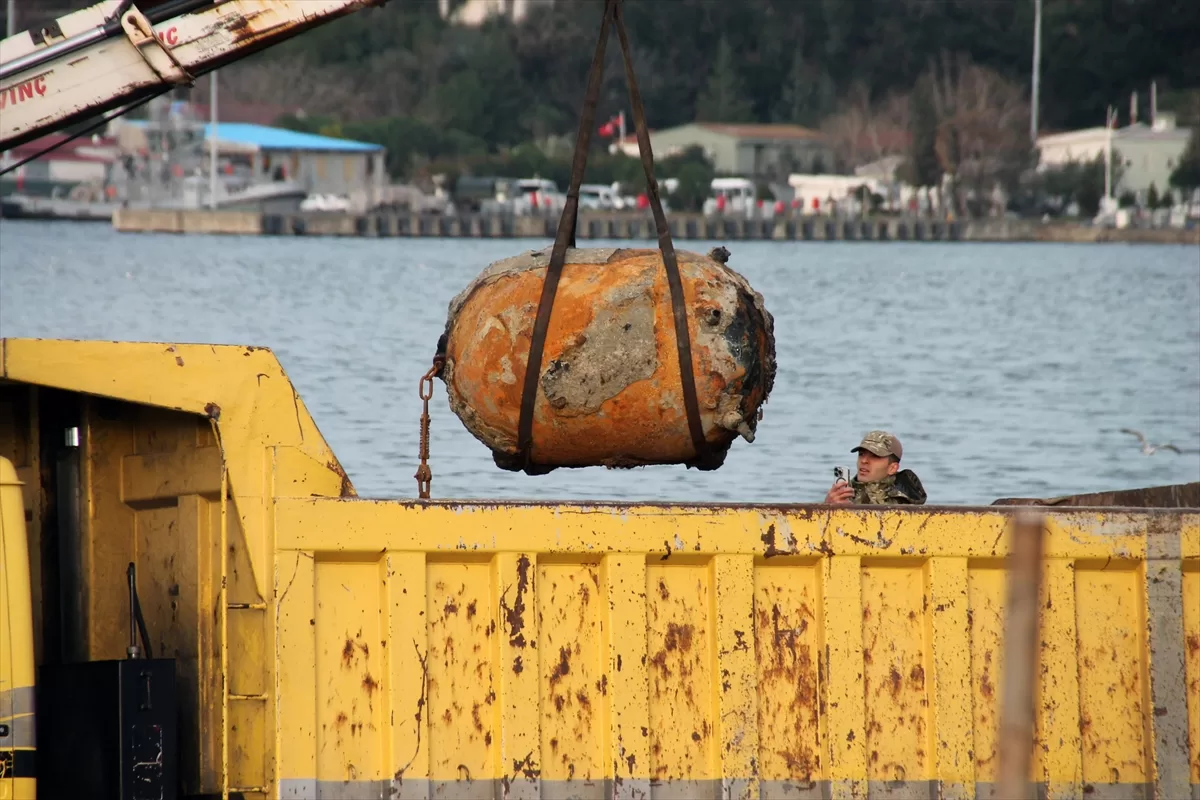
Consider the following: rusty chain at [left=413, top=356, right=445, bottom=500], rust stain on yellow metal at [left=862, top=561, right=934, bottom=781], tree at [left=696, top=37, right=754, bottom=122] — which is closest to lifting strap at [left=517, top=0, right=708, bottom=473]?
rusty chain at [left=413, top=356, right=445, bottom=500]

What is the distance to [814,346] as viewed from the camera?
4778cm

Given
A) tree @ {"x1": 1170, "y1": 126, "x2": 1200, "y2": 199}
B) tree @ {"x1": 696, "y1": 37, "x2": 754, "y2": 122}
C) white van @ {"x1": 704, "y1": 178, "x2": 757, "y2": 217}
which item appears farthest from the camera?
tree @ {"x1": 696, "y1": 37, "x2": 754, "y2": 122}

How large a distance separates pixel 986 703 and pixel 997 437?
81.2ft

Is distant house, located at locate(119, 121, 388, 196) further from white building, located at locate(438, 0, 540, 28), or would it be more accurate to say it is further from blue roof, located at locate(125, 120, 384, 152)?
white building, located at locate(438, 0, 540, 28)

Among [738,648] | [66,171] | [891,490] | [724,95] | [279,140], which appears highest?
[724,95]

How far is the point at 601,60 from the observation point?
297 inches

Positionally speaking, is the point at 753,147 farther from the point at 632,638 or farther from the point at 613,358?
the point at 632,638

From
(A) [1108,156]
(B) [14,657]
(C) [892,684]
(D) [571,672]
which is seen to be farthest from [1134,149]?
(B) [14,657]

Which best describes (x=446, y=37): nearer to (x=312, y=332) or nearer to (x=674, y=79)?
(x=674, y=79)

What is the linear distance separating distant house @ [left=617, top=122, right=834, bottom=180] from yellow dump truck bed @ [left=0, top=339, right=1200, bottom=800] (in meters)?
114

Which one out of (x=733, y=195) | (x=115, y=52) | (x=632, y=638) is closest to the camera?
(x=632, y=638)

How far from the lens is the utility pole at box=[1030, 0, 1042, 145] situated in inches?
4316

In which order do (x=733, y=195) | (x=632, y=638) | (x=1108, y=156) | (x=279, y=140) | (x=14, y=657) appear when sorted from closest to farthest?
(x=14, y=657) < (x=632, y=638) < (x=1108, y=156) < (x=279, y=140) < (x=733, y=195)

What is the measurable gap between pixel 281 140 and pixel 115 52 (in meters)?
109
